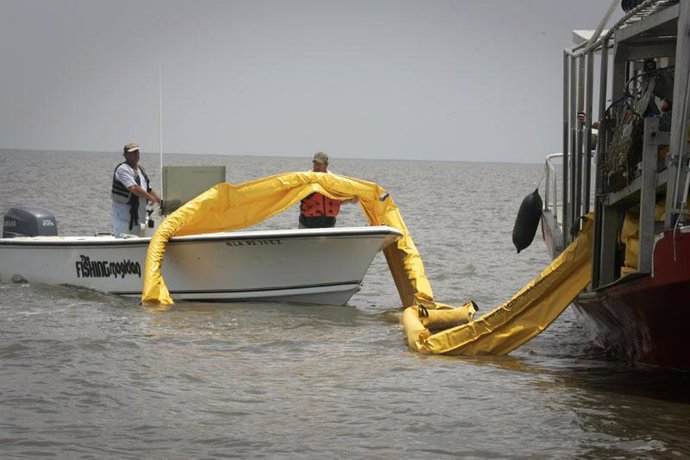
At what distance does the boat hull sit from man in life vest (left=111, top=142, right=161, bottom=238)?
635mm

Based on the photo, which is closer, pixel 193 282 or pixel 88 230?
pixel 193 282

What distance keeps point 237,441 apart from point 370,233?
18.5ft

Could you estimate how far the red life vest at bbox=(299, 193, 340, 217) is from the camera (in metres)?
14.0

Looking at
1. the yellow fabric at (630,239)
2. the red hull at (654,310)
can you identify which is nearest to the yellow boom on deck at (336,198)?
the red hull at (654,310)

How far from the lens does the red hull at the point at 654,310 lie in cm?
730

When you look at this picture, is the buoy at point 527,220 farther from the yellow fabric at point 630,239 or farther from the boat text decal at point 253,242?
the yellow fabric at point 630,239

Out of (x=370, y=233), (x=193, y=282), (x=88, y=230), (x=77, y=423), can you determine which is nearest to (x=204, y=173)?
(x=193, y=282)

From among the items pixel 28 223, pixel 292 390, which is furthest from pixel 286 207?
pixel 292 390

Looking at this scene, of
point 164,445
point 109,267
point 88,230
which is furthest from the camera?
point 88,230

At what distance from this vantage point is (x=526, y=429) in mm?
7828

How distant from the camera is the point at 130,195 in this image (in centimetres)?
1436

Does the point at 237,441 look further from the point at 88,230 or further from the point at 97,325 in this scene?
the point at 88,230

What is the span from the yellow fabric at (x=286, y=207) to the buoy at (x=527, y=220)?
4.39ft

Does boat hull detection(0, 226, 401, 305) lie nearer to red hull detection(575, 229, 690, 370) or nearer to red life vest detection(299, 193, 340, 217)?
red life vest detection(299, 193, 340, 217)
